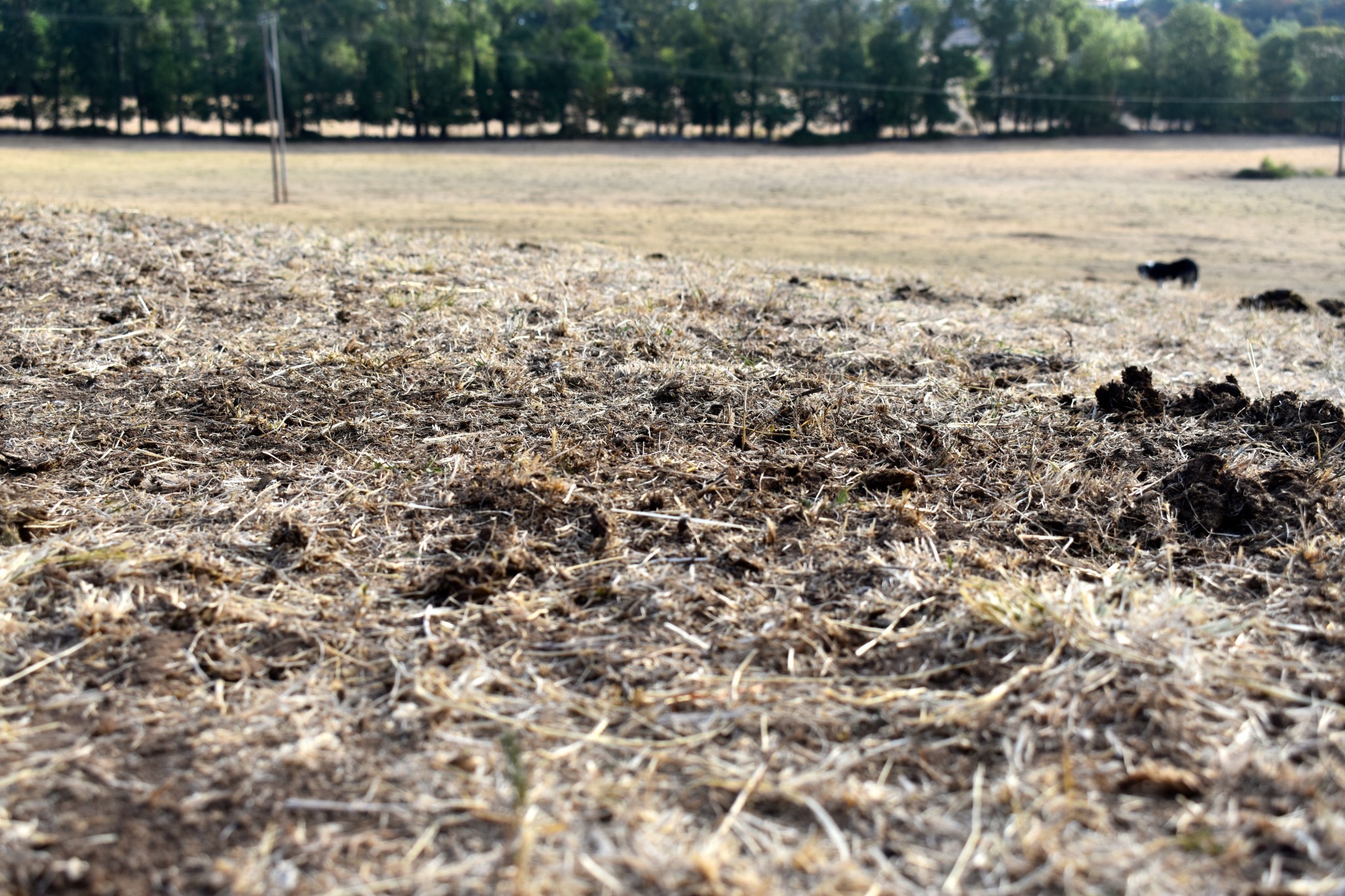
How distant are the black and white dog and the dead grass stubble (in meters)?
7.37

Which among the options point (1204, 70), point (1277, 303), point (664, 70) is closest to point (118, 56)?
point (664, 70)

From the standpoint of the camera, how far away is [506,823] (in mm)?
2156

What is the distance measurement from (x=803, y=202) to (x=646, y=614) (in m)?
21.6

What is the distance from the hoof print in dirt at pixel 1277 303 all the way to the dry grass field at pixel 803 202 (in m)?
3.08

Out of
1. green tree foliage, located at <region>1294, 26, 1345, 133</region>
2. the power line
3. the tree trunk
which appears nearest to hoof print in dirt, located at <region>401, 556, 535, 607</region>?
the power line

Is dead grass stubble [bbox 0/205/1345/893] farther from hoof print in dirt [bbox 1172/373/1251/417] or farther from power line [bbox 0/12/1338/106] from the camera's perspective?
power line [bbox 0/12/1338/106]

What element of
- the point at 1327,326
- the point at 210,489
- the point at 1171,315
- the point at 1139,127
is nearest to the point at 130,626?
the point at 210,489

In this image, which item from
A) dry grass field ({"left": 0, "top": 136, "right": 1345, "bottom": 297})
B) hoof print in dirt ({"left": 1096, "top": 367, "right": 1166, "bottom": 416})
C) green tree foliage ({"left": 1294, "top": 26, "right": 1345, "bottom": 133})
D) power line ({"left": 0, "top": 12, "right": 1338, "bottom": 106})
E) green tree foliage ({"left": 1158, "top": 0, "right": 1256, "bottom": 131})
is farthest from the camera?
green tree foliage ({"left": 1158, "top": 0, "right": 1256, "bottom": 131})

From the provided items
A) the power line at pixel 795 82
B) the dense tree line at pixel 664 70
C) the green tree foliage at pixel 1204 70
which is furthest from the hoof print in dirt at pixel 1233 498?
the green tree foliage at pixel 1204 70

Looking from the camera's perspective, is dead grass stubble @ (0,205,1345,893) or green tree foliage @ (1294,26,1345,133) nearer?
dead grass stubble @ (0,205,1345,893)

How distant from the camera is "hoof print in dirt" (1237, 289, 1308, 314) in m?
9.39

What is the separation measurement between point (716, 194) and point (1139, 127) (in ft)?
146

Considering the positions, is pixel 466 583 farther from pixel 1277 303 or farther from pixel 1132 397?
pixel 1277 303

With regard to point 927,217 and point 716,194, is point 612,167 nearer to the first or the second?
point 716,194
